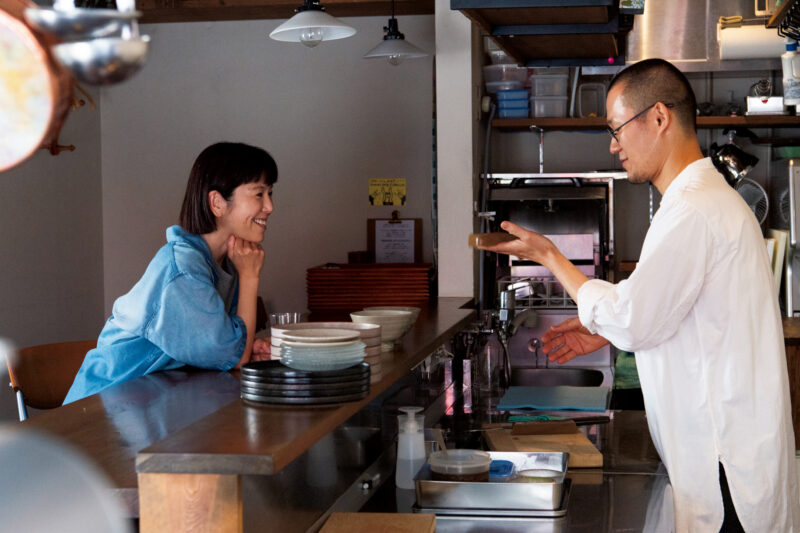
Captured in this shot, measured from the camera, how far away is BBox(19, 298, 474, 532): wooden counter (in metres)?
1.42

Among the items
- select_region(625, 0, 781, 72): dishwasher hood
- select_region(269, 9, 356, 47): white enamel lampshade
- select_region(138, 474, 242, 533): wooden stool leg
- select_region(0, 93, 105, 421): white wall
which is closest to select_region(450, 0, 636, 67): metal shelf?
select_region(269, 9, 356, 47): white enamel lampshade

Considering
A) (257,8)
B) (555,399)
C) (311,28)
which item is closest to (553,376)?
(555,399)

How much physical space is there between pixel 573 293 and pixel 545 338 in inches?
21.5

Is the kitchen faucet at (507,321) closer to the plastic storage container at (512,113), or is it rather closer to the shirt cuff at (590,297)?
the shirt cuff at (590,297)

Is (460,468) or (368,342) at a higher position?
(368,342)

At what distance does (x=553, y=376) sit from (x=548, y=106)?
66.1 inches

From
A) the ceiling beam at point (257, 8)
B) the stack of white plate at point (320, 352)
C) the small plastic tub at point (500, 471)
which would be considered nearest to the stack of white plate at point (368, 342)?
the stack of white plate at point (320, 352)

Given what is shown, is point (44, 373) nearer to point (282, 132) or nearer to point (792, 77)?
point (282, 132)

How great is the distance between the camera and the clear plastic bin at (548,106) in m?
5.35

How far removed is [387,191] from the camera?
19.6 feet

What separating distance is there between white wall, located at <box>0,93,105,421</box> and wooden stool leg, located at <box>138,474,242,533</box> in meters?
3.76

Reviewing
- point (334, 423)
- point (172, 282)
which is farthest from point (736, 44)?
point (334, 423)

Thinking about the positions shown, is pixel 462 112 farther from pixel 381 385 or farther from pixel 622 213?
pixel 381 385

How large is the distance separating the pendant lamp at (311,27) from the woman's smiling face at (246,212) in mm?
1134
